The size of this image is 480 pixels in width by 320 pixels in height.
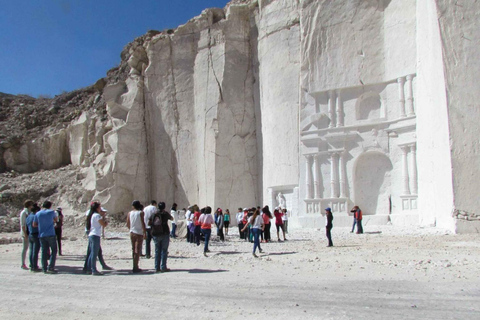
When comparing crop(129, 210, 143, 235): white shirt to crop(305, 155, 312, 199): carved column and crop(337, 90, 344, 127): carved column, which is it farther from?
crop(337, 90, 344, 127): carved column

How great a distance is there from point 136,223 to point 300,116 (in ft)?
53.4

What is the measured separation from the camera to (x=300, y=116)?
77.5 ft

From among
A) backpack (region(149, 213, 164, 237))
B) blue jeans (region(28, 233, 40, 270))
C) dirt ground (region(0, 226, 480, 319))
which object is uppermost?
backpack (region(149, 213, 164, 237))

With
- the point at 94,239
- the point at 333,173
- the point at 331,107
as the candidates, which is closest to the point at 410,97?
the point at 331,107

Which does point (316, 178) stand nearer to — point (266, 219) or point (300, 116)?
point (300, 116)

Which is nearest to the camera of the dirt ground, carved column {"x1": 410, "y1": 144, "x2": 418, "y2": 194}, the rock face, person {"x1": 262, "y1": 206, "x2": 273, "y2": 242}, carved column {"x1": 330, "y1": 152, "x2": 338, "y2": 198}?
the dirt ground

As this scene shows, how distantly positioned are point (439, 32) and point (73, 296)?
14655 mm

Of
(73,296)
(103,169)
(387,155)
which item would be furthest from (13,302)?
(103,169)

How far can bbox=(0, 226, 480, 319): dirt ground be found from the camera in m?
5.18

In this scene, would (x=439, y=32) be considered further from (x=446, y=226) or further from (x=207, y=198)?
(x=207, y=198)

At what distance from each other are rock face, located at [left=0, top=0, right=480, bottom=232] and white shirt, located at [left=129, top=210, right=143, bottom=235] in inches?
416

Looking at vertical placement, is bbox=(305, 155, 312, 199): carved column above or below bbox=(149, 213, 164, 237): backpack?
above

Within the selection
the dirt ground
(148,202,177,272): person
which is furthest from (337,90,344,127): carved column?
(148,202,177,272): person

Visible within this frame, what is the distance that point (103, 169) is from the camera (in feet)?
92.7
